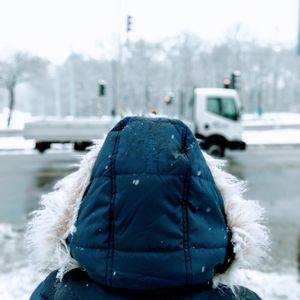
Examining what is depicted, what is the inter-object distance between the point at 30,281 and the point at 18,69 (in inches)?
1255

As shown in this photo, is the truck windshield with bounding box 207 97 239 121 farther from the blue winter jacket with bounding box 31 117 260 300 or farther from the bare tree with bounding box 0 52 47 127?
the bare tree with bounding box 0 52 47 127

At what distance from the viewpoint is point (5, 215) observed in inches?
294

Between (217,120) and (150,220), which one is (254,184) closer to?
(217,120)

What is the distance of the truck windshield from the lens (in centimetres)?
1496

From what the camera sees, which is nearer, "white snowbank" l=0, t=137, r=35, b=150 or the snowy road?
the snowy road

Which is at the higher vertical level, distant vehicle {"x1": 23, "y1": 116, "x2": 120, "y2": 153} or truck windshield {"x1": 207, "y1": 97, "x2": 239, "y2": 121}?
truck windshield {"x1": 207, "y1": 97, "x2": 239, "y2": 121}

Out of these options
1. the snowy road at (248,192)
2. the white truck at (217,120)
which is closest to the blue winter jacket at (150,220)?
the snowy road at (248,192)

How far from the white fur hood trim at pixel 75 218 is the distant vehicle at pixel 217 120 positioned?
1358cm

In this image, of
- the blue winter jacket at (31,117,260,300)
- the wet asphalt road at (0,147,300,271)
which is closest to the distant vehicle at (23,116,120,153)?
the wet asphalt road at (0,147,300,271)

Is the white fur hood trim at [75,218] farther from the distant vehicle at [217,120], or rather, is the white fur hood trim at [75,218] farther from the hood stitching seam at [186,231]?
the distant vehicle at [217,120]

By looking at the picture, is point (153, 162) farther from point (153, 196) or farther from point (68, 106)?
point (68, 106)

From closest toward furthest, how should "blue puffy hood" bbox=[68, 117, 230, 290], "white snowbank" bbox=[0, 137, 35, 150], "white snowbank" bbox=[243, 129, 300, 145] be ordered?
"blue puffy hood" bbox=[68, 117, 230, 290] → "white snowbank" bbox=[0, 137, 35, 150] → "white snowbank" bbox=[243, 129, 300, 145]

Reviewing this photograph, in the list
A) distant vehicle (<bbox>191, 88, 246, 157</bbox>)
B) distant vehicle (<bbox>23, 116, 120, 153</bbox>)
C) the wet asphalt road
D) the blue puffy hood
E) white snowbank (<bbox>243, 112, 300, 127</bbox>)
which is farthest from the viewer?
white snowbank (<bbox>243, 112, 300, 127</bbox>)

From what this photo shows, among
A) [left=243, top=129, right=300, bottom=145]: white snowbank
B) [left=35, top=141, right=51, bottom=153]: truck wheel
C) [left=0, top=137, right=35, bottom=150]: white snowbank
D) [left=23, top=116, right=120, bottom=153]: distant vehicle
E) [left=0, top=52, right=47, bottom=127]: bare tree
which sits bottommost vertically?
[left=0, top=137, right=35, bottom=150]: white snowbank
